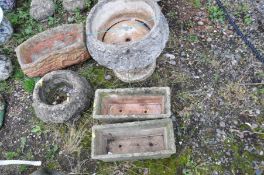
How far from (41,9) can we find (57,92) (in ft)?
3.78

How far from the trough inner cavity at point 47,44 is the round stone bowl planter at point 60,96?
376mm

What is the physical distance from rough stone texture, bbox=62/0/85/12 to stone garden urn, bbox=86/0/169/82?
800mm

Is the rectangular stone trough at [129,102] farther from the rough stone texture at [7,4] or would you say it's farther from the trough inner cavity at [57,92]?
the rough stone texture at [7,4]

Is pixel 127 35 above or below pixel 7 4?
above

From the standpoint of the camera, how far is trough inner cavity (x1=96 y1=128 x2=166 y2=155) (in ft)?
12.1

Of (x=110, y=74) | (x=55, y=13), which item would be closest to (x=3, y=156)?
(x=110, y=74)

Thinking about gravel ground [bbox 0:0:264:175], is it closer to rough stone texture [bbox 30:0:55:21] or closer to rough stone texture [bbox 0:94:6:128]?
rough stone texture [bbox 0:94:6:128]

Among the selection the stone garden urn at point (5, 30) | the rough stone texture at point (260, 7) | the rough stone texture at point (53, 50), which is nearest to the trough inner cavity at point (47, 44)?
the rough stone texture at point (53, 50)

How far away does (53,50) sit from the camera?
421 cm

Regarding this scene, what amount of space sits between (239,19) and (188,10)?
23.1 inches

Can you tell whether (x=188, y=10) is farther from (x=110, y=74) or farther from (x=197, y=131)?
(x=197, y=131)

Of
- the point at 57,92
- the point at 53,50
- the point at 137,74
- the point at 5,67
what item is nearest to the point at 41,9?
the point at 53,50

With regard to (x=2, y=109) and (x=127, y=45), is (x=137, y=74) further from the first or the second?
(x=2, y=109)

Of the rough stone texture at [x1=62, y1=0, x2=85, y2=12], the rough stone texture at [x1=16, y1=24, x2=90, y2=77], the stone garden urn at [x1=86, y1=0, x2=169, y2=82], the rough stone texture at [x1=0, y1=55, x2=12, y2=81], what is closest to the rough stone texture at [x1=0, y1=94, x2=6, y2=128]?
the rough stone texture at [x1=0, y1=55, x2=12, y2=81]
